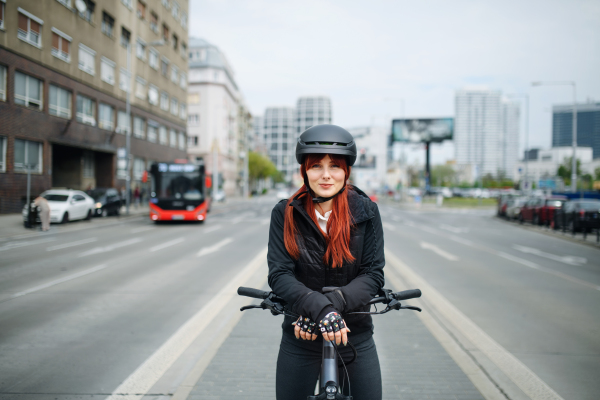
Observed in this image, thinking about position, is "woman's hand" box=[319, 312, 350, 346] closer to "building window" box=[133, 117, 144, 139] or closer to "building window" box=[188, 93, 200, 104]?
"building window" box=[133, 117, 144, 139]

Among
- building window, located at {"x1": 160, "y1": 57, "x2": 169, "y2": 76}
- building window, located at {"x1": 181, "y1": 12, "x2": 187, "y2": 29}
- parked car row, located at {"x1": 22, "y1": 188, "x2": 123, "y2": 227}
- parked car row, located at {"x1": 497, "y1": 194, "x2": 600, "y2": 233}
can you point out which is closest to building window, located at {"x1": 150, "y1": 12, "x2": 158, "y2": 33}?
building window, located at {"x1": 160, "y1": 57, "x2": 169, "y2": 76}

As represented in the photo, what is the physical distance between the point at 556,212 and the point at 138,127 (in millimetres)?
31144

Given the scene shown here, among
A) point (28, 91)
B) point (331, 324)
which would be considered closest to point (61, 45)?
point (28, 91)

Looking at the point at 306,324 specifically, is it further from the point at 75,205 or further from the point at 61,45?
the point at 61,45

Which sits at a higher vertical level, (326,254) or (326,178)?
(326,178)

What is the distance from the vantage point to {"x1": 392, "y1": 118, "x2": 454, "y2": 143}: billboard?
57.3m

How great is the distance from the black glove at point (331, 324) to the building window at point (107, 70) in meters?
33.0

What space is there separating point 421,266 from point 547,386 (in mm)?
6473

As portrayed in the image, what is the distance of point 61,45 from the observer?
2562 centimetres

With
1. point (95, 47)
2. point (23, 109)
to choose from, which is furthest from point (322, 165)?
point (95, 47)

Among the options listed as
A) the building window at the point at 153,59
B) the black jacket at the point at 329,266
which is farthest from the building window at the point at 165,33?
the black jacket at the point at 329,266

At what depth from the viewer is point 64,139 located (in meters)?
26.1

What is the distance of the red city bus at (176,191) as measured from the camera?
20.7 meters

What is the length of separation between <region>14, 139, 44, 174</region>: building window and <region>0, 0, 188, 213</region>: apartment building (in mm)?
52
